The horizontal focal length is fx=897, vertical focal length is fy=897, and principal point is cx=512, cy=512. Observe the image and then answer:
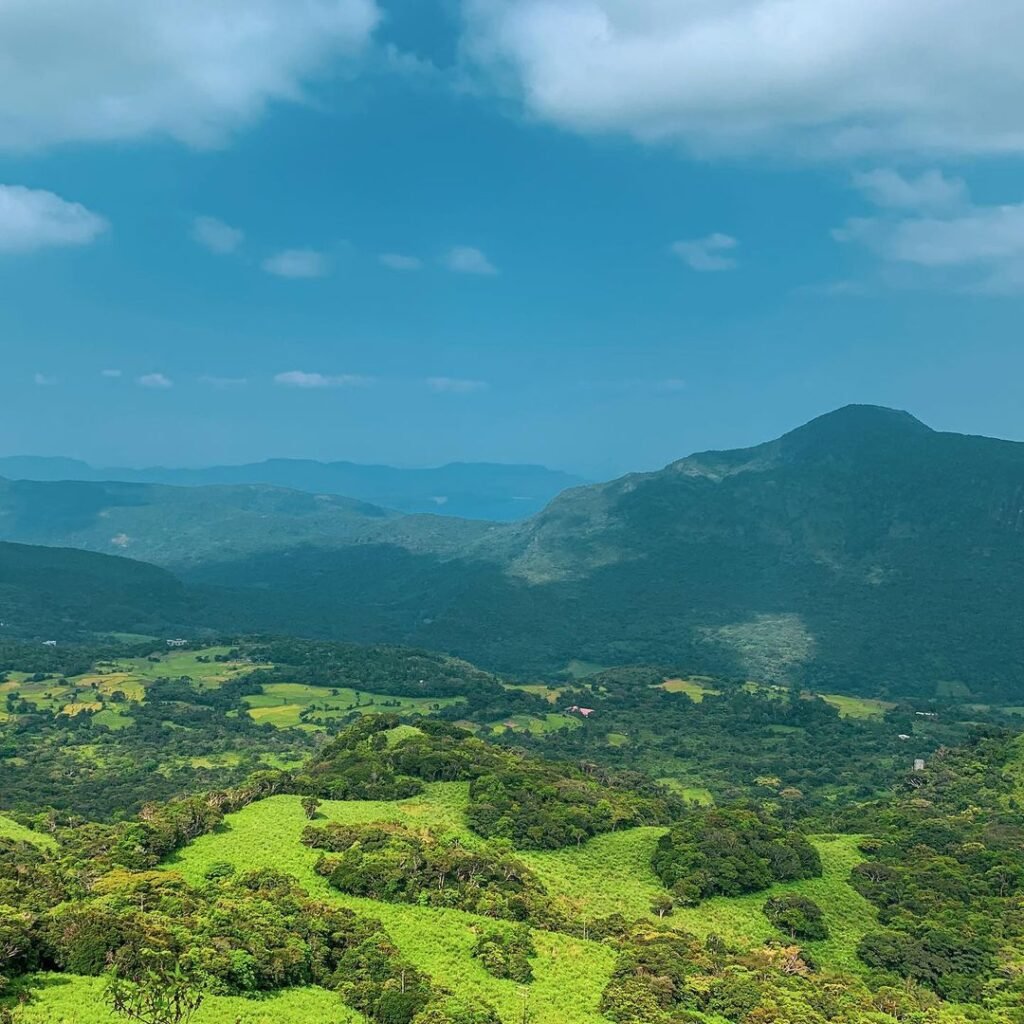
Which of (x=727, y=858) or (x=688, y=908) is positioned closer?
(x=688, y=908)

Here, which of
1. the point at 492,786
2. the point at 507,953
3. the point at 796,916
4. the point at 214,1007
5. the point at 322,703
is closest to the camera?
the point at 214,1007

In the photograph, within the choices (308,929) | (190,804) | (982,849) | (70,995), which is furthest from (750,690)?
(70,995)

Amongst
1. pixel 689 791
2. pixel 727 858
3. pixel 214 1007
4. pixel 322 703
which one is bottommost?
pixel 322 703

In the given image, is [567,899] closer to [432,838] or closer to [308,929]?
[432,838]

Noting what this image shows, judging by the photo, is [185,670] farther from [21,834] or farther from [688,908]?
[688,908]

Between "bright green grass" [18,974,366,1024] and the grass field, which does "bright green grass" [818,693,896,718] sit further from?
"bright green grass" [18,974,366,1024]

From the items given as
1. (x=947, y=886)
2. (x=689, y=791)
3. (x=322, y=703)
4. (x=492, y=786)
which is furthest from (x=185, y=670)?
(x=947, y=886)
